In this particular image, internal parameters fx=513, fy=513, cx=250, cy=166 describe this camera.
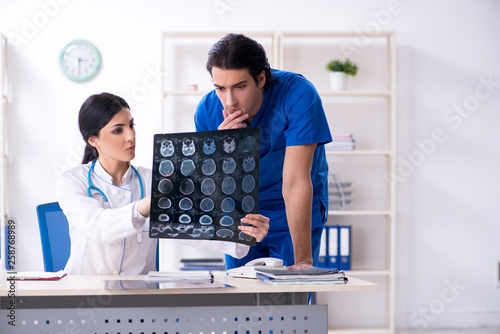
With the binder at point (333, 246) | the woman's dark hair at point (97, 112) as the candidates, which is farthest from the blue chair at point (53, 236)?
the binder at point (333, 246)

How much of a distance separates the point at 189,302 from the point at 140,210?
11.8 inches

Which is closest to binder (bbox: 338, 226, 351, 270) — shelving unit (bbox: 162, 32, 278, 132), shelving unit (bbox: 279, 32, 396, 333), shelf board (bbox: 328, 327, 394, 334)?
shelving unit (bbox: 279, 32, 396, 333)

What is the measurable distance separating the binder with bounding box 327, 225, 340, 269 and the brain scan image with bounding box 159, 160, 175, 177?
216cm

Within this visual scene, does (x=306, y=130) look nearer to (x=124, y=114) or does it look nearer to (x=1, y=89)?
(x=124, y=114)

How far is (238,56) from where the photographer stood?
1.64 m

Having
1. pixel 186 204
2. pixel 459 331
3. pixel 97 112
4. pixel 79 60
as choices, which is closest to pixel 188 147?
pixel 186 204

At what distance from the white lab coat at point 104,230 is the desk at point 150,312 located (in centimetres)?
24

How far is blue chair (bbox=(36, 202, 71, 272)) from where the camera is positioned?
1896 millimetres

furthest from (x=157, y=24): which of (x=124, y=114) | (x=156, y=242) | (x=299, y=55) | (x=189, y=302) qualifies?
(x=189, y=302)

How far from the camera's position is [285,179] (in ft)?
5.65

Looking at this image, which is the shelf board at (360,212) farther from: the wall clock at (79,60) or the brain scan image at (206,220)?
the brain scan image at (206,220)

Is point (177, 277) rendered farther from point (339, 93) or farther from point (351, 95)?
point (351, 95)

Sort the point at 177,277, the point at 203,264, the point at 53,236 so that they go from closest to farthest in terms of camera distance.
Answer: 1. the point at 177,277
2. the point at 53,236
3. the point at 203,264

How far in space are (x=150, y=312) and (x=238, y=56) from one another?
828mm
